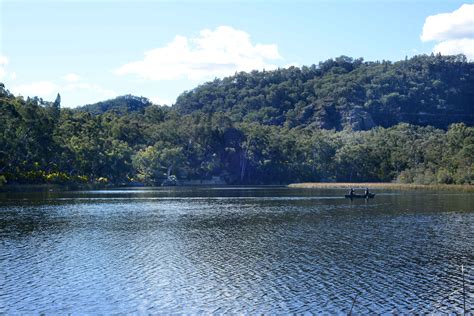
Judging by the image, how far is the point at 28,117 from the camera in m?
125

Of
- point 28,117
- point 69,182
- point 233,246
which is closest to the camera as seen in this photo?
point 233,246

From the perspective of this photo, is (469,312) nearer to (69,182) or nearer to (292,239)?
(292,239)

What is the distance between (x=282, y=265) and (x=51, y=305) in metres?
15.8

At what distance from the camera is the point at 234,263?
3816 cm

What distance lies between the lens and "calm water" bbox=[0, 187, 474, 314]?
2788 centimetres

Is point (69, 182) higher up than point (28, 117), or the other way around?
point (28, 117)

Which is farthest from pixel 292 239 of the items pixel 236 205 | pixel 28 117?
pixel 28 117

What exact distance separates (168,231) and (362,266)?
24.0 m

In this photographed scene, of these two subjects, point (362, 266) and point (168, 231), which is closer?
point (362, 266)

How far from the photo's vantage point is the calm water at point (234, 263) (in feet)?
91.5

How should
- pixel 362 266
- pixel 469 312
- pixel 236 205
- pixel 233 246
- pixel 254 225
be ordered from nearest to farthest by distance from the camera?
pixel 469 312, pixel 362 266, pixel 233 246, pixel 254 225, pixel 236 205

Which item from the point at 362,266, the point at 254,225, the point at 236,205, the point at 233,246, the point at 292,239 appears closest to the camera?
the point at 362,266

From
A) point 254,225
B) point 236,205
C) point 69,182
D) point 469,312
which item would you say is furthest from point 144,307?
point 69,182

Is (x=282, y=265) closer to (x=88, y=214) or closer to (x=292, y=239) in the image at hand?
(x=292, y=239)
